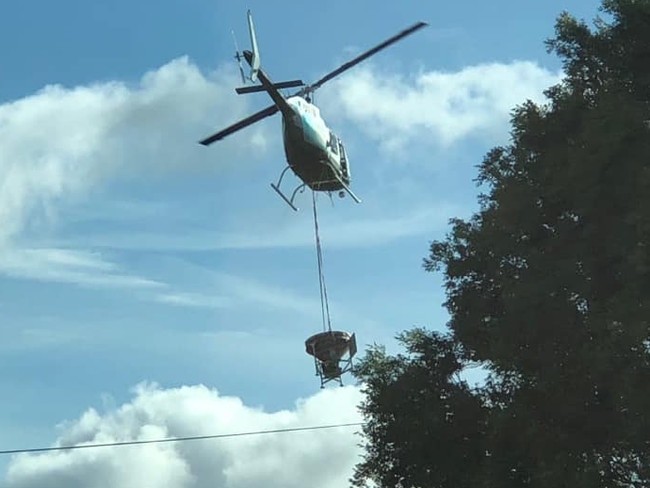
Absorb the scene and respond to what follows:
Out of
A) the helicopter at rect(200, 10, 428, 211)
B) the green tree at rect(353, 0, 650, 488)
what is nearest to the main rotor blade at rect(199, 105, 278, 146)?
the helicopter at rect(200, 10, 428, 211)

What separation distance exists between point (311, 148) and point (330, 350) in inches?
276

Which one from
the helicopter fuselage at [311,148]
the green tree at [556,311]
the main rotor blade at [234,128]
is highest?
the main rotor blade at [234,128]

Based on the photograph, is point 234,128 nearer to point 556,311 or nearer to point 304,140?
point 304,140

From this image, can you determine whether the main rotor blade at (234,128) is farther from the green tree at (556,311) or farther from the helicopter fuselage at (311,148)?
the green tree at (556,311)

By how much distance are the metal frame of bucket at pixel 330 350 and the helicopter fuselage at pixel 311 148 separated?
6.10m

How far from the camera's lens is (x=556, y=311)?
24375 millimetres

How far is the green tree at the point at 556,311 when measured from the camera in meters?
22.7

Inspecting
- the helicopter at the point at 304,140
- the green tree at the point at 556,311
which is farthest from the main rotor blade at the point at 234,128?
the green tree at the point at 556,311

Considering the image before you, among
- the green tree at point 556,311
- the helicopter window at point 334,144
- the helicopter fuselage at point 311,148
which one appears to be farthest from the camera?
the helicopter window at point 334,144

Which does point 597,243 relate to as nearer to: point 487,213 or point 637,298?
point 637,298

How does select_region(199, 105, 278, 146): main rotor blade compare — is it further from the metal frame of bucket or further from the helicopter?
the metal frame of bucket

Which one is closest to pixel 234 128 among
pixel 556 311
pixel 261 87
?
pixel 261 87

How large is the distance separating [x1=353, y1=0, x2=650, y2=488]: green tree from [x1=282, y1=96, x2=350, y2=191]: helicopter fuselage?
4.96 m

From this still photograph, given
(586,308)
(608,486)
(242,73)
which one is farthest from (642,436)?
(242,73)
